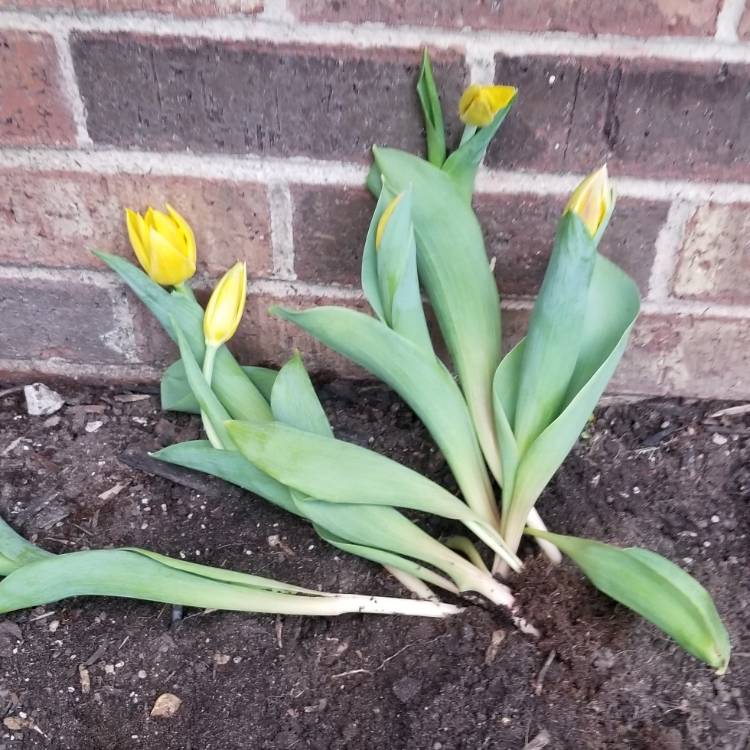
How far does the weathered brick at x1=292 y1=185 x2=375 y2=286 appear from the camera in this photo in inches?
33.1

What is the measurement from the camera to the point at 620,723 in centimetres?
65

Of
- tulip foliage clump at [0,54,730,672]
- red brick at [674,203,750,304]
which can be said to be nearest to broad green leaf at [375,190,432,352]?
tulip foliage clump at [0,54,730,672]

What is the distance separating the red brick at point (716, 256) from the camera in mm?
823

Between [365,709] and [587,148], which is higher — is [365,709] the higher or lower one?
the lower one

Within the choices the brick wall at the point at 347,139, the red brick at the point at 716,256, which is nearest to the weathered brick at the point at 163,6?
the brick wall at the point at 347,139

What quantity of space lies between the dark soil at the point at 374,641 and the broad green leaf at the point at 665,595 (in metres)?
0.08

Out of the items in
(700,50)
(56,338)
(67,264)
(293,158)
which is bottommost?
(56,338)

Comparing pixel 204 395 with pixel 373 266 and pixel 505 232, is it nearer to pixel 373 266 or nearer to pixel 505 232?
pixel 373 266

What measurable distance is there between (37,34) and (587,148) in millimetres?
557

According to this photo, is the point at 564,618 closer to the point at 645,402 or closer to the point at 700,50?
the point at 645,402

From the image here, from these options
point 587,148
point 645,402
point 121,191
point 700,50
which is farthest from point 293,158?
point 645,402

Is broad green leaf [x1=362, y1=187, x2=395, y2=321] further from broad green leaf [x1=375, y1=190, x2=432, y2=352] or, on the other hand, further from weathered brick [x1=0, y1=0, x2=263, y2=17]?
weathered brick [x1=0, y1=0, x2=263, y2=17]

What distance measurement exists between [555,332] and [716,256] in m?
0.29

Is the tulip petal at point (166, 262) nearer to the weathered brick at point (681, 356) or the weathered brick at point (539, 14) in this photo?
the weathered brick at point (539, 14)
